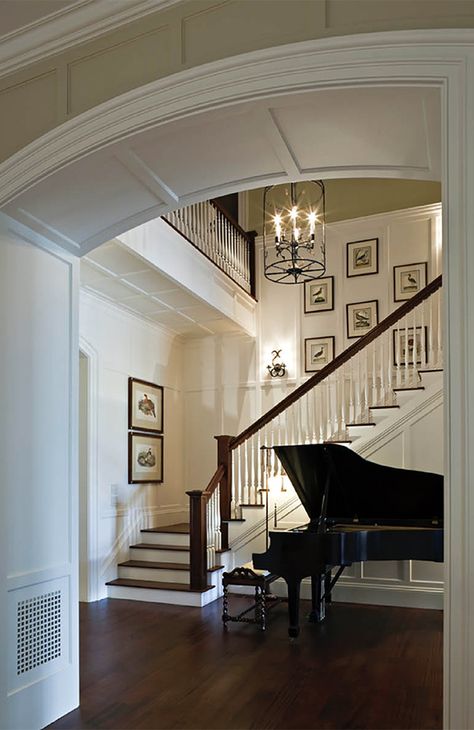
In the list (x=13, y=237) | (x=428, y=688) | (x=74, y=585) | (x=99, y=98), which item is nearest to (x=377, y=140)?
(x=99, y=98)

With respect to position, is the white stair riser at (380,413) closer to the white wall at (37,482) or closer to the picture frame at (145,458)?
the picture frame at (145,458)

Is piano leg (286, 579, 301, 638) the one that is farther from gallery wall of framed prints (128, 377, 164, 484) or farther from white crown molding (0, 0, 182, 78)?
white crown molding (0, 0, 182, 78)

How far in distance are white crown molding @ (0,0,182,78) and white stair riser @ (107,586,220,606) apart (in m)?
4.93

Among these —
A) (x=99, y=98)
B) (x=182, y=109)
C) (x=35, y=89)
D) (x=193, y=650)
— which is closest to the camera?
(x=182, y=109)

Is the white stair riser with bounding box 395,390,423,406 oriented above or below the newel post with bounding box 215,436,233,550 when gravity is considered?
above

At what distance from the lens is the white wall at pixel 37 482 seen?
10.7 feet

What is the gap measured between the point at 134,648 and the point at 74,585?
1.45 m

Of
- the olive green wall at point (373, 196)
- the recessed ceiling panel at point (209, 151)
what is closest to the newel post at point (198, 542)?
the recessed ceiling panel at point (209, 151)

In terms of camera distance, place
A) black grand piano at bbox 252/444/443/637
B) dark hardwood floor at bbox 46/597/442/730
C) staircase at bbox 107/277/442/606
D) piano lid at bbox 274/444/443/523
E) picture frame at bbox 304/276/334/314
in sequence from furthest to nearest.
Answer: picture frame at bbox 304/276/334/314 < staircase at bbox 107/277/442/606 < piano lid at bbox 274/444/443/523 < black grand piano at bbox 252/444/443/637 < dark hardwood floor at bbox 46/597/442/730

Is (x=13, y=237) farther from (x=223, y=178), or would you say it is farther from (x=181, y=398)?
(x=181, y=398)

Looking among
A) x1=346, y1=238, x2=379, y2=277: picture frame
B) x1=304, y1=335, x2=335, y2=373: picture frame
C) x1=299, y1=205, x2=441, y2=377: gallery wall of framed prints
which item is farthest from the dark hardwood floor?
x1=346, y1=238, x2=379, y2=277: picture frame

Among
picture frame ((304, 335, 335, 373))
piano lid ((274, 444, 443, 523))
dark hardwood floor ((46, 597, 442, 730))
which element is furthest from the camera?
picture frame ((304, 335, 335, 373))

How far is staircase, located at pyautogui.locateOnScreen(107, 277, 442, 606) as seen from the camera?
6.41 metres

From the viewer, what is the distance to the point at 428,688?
3.93m
